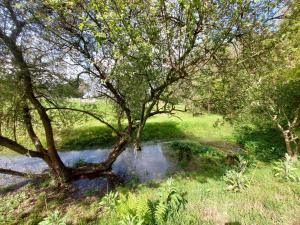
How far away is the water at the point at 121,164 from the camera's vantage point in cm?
1212

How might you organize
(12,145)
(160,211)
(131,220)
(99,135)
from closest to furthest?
(131,220), (160,211), (12,145), (99,135)

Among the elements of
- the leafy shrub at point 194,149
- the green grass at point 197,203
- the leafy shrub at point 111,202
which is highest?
the leafy shrub at point 194,149

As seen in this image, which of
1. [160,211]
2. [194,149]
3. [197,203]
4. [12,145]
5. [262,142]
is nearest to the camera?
[160,211]

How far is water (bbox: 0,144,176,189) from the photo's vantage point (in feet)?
39.8

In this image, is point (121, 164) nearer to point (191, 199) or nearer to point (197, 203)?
point (191, 199)

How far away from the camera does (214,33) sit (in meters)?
6.35

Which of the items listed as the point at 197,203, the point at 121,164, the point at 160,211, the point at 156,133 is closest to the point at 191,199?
the point at 197,203

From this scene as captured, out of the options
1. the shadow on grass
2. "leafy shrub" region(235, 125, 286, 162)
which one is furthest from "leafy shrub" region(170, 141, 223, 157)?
the shadow on grass

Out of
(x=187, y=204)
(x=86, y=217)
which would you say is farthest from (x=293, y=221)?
(x=86, y=217)

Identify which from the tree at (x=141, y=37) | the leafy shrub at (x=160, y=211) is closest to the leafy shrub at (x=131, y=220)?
the leafy shrub at (x=160, y=211)

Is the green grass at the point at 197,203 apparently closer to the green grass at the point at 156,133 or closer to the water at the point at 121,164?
the water at the point at 121,164

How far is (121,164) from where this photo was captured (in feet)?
48.3

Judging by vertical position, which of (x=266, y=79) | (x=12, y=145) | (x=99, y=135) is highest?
(x=266, y=79)

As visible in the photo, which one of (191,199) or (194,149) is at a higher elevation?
(194,149)
